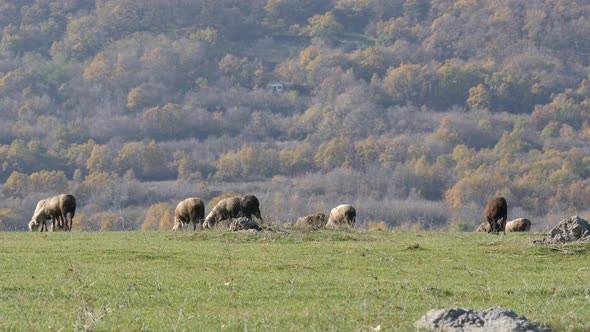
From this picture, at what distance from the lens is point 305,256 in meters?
26.3

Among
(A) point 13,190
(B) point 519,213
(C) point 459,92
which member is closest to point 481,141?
(C) point 459,92

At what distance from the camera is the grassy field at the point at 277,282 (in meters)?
16.0

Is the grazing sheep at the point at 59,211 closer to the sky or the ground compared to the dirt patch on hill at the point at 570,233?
closer to the ground

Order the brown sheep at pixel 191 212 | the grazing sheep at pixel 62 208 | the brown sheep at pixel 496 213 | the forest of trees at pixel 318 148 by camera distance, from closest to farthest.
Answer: the brown sheep at pixel 496 213 → the grazing sheep at pixel 62 208 → the brown sheep at pixel 191 212 → the forest of trees at pixel 318 148

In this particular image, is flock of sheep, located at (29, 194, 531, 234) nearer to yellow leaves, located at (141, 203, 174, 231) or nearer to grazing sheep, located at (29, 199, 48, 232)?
grazing sheep, located at (29, 199, 48, 232)

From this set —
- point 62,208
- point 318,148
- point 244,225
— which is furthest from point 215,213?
point 318,148

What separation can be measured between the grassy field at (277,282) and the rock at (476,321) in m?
0.53

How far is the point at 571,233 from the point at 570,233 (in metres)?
0.03

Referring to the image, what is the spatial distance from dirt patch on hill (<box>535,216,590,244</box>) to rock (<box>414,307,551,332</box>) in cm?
1432

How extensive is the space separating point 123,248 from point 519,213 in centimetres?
9876

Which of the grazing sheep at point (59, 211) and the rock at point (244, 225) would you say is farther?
the grazing sheep at point (59, 211)

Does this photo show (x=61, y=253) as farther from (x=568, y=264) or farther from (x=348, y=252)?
(x=568, y=264)

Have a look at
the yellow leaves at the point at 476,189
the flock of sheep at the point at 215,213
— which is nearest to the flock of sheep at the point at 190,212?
the flock of sheep at the point at 215,213

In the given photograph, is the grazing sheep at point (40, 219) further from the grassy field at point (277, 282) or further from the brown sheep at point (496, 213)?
the brown sheep at point (496, 213)
